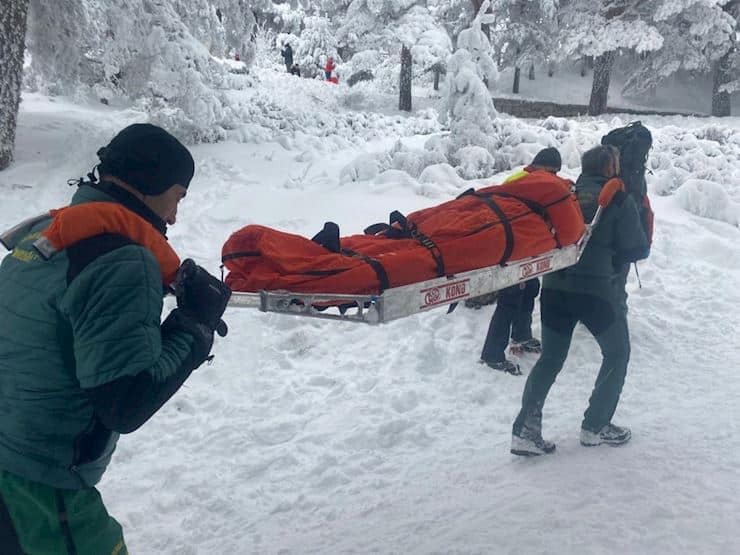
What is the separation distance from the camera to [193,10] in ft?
45.1

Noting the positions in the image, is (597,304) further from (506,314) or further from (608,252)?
(506,314)

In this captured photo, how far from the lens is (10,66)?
1040cm

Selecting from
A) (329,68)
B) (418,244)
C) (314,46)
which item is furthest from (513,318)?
(314,46)

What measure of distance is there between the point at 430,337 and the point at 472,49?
726 centimetres

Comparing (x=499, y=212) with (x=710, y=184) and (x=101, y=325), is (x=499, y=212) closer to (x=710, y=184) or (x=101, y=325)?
(x=101, y=325)

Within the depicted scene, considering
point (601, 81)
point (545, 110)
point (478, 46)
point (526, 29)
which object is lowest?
point (545, 110)

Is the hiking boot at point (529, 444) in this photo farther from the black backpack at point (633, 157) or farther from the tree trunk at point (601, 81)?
the tree trunk at point (601, 81)

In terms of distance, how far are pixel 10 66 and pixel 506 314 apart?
8.92 m

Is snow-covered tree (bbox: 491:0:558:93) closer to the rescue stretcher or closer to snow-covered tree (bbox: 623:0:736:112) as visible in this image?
snow-covered tree (bbox: 623:0:736:112)

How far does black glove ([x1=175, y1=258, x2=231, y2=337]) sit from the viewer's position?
228 centimetres

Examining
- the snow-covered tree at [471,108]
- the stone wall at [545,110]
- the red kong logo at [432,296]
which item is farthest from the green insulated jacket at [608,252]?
the stone wall at [545,110]

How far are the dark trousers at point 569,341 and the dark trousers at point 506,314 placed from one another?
1.51 m

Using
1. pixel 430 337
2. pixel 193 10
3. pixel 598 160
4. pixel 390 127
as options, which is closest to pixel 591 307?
pixel 598 160

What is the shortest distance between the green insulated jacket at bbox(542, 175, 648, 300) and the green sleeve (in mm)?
3048
